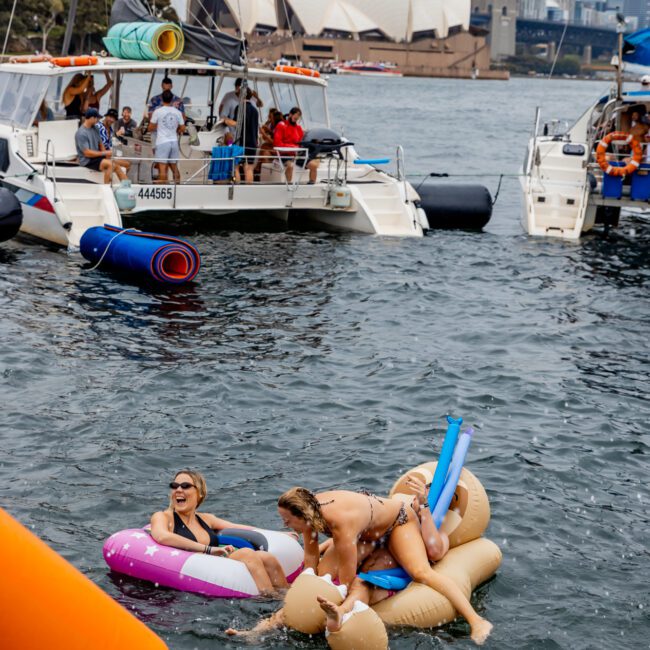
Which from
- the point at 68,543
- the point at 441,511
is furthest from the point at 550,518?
the point at 68,543

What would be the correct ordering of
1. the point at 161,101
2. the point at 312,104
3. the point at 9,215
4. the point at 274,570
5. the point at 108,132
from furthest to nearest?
the point at 312,104, the point at 161,101, the point at 108,132, the point at 9,215, the point at 274,570

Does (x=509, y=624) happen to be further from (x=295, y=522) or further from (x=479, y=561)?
(x=295, y=522)

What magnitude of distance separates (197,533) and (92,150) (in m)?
12.8

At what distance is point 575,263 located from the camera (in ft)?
67.9

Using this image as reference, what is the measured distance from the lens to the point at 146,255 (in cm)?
1717

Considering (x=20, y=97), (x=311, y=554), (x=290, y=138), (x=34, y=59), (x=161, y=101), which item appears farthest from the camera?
(x=34, y=59)

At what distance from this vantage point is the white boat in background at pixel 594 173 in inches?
854

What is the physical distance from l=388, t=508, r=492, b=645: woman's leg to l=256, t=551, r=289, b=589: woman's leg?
88cm

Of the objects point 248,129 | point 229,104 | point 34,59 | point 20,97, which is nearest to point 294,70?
point 229,104

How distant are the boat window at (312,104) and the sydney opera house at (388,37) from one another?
309ft

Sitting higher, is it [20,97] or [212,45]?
[212,45]

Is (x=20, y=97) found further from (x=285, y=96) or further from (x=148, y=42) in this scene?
(x=285, y=96)

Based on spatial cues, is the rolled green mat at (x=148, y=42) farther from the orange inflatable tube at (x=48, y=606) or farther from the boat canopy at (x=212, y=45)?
the orange inflatable tube at (x=48, y=606)

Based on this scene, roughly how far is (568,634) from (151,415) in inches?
214
